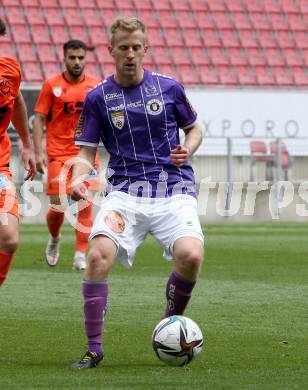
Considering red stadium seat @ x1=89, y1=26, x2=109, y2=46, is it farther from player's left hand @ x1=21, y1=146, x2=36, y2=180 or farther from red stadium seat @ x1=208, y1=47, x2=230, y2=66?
player's left hand @ x1=21, y1=146, x2=36, y2=180

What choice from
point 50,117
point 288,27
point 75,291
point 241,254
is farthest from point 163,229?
point 288,27

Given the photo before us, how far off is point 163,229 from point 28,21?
843 inches

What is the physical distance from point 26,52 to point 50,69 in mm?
769

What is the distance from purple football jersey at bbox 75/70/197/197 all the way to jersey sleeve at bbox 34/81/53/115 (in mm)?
5979

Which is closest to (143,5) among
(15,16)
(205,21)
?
(205,21)

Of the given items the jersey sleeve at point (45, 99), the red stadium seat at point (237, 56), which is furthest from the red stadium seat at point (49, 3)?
the jersey sleeve at point (45, 99)

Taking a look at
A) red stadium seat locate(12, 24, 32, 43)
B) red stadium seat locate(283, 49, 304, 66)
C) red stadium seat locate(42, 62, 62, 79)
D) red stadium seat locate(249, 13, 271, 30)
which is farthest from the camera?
red stadium seat locate(249, 13, 271, 30)

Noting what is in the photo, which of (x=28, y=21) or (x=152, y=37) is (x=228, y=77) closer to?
(x=152, y=37)

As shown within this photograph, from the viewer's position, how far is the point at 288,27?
95.9ft

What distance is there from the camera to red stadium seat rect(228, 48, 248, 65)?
2782 centimetres

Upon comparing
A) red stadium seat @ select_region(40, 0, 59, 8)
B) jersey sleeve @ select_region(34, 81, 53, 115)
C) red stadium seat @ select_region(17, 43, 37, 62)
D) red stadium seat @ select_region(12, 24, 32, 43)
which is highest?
red stadium seat @ select_region(40, 0, 59, 8)

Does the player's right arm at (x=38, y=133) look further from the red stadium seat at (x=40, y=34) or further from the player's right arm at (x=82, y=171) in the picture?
the red stadium seat at (x=40, y=34)

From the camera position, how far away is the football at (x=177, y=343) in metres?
5.66

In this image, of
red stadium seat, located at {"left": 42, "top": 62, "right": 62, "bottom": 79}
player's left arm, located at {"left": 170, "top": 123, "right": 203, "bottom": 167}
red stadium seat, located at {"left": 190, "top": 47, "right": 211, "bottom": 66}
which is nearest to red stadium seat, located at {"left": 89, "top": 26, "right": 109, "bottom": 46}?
red stadium seat, located at {"left": 42, "top": 62, "right": 62, "bottom": 79}
